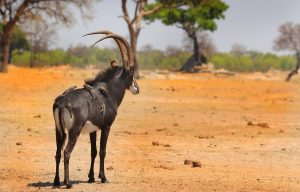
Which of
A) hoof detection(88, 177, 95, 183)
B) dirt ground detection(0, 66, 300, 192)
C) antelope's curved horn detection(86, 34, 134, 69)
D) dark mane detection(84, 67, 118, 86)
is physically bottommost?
dirt ground detection(0, 66, 300, 192)

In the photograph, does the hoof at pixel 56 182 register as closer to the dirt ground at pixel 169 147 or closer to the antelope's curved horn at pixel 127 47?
the dirt ground at pixel 169 147

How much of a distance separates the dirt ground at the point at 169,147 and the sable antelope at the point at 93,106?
0.50 metres

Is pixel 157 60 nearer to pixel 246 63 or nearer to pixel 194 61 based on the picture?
pixel 246 63

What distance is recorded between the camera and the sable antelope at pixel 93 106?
8.33m

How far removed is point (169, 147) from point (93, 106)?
15.1 feet

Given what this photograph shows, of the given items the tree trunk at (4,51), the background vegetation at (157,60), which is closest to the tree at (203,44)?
the background vegetation at (157,60)

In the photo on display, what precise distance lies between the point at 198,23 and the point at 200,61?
3.58m

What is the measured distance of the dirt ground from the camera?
30.1 feet

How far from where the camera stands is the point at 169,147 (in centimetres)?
1305

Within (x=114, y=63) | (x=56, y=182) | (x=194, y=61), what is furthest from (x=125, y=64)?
(x=194, y=61)

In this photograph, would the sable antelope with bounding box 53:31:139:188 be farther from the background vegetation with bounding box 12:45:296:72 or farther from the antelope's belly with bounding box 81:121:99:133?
the background vegetation with bounding box 12:45:296:72

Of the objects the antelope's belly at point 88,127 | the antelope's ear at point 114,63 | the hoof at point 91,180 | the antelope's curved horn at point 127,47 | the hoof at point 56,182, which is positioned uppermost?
the antelope's curved horn at point 127,47

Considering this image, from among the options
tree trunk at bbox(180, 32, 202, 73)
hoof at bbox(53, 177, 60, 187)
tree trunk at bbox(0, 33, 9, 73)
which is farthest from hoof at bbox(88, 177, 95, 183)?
tree trunk at bbox(180, 32, 202, 73)

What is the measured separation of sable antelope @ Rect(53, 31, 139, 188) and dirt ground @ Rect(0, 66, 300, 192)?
1.63 feet
